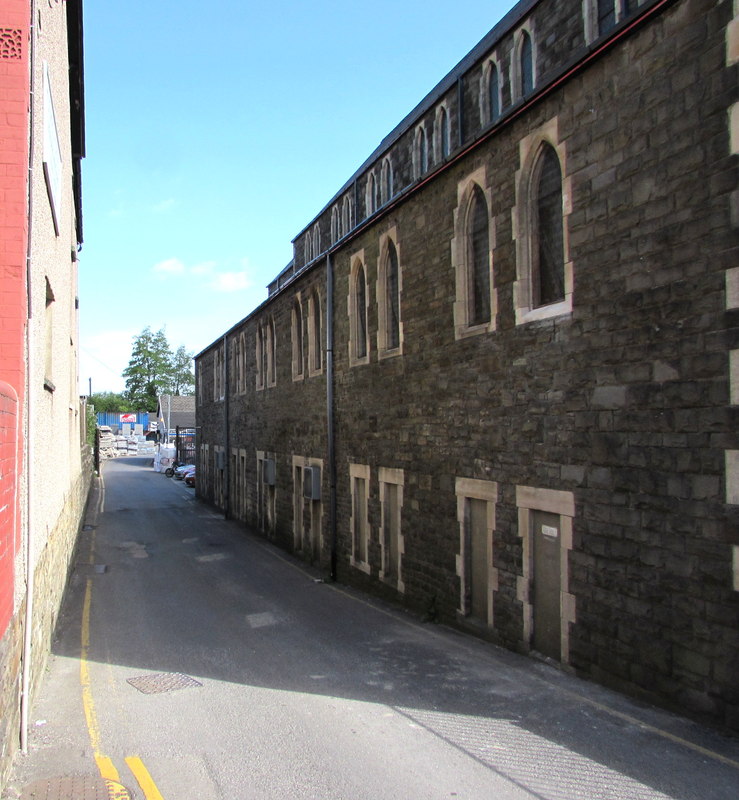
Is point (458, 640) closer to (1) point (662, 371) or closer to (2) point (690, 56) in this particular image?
(1) point (662, 371)

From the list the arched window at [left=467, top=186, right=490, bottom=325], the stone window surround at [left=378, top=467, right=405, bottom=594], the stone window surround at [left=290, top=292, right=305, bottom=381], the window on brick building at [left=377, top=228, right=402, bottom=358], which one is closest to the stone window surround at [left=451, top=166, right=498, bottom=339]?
the arched window at [left=467, top=186, right=490, bottom=325]

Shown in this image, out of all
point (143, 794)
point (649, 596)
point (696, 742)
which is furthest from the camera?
point (649, 596)

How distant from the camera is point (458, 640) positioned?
1023 centimetres

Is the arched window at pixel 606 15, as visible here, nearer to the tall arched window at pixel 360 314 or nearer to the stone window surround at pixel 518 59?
the stone window surround at pixel 518 59

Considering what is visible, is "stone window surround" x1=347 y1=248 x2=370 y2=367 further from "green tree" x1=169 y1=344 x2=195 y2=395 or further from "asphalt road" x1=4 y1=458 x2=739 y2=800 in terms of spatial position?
"green tree" x1=169 y1=344 x2=195 y2=395

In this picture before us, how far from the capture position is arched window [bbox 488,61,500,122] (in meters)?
16.9

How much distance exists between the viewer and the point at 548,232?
8867mm

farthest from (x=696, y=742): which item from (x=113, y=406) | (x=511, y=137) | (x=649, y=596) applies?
(x=113, y=406)

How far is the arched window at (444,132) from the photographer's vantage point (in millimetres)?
19406

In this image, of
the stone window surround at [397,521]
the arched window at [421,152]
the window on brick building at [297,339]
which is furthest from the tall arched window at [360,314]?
the arched window at [421,152]

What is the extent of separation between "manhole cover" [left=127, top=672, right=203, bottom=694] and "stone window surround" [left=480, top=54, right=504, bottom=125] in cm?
1383

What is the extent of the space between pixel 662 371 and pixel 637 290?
909mm

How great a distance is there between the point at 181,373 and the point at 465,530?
10835 centimetres

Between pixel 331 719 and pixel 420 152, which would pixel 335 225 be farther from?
pixel 331 719
